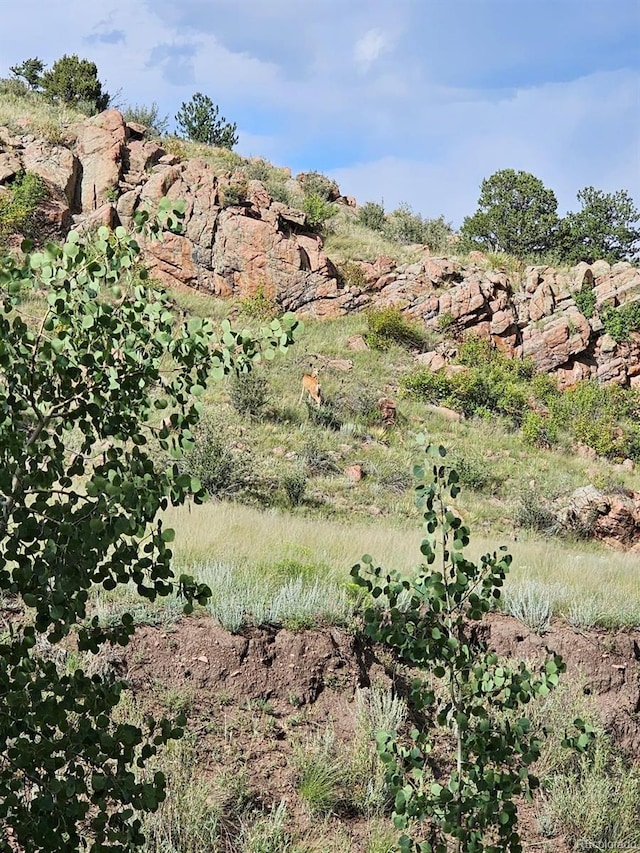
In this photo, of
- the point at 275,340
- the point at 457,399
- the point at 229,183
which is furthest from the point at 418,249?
the point at 275,340

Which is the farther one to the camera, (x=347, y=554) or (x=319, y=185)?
(x=319, y=185)

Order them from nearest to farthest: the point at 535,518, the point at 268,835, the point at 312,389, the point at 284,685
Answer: the point at 268,835, the point at 284,685, the point at 535,518, the point at 312,389

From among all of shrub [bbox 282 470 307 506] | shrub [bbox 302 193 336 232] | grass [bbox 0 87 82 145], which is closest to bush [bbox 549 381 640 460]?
shrub [bbox 282 470 307 506]

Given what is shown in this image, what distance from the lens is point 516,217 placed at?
3725 cm

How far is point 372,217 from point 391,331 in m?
13.5

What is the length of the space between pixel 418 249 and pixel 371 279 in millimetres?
5157

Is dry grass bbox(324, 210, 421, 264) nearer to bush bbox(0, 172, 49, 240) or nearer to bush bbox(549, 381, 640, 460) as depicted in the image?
bush bbox(549, 381, 640, 460)

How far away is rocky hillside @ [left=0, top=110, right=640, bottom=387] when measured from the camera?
78.7 feet

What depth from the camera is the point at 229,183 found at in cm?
2564

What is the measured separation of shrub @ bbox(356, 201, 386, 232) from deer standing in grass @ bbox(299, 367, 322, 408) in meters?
17.0

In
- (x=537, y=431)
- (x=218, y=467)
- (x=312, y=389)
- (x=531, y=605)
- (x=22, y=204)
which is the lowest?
(x=531, y=605)

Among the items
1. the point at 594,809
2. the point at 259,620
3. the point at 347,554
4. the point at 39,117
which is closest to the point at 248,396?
the point at 347,554

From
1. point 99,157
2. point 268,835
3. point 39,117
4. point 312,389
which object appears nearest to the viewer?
point 268,835

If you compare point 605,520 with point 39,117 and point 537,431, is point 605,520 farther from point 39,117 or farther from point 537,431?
point 39,117
